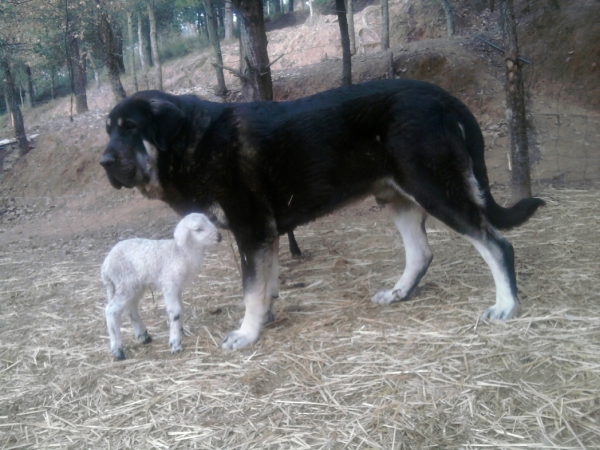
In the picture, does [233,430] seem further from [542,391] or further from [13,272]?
[13,272]

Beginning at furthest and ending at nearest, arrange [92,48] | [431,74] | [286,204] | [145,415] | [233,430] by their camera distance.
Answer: [92,48] → [431,74] → [286,204] → [145,415] → [233,430]

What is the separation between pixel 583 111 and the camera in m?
11.3

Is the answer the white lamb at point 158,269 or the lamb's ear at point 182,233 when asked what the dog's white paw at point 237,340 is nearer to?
the white lamb at point 158,269

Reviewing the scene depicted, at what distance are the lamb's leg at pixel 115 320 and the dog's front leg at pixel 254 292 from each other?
782 mm

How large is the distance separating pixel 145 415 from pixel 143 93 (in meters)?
2.44

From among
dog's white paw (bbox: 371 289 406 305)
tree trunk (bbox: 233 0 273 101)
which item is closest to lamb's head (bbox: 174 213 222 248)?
dog's white paw (bbox: 371 289 406 305)

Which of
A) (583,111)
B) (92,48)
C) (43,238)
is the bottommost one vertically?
(43,238)

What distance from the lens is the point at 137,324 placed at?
4.00 m

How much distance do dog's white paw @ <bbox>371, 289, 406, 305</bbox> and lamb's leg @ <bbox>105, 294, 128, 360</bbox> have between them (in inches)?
83.2

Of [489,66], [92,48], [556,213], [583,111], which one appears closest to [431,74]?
[489,66]

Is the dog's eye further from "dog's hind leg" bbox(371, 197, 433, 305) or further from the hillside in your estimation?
the hillside

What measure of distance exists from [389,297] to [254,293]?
1.24 meters

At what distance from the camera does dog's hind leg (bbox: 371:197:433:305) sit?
4457mm

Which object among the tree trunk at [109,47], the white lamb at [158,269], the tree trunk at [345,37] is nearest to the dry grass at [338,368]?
the white lamb at [158,269]
